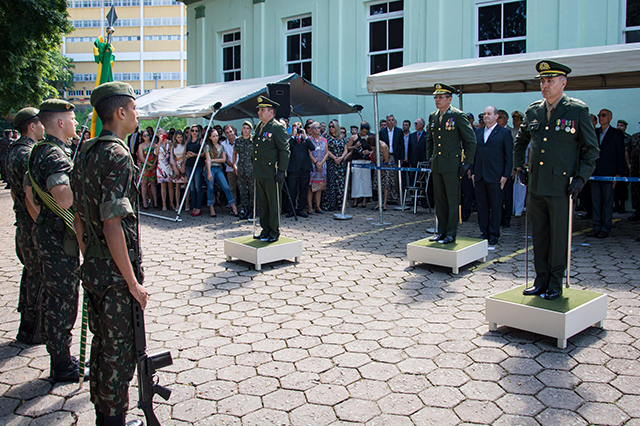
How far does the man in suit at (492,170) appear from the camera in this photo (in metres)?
8.13

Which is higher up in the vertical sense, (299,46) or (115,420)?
(299,46)

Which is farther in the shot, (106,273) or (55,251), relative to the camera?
(55,251)

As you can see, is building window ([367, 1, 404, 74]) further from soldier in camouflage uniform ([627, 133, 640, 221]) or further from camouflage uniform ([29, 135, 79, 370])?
camouflage uniform ([29, 135, 79, 370])

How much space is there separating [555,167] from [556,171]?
0.04 meters

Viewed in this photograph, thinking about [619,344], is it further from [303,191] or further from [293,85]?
[293,85]

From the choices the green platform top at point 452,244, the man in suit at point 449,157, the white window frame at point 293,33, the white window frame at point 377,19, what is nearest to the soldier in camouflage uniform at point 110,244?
the green platform top at point 452,244

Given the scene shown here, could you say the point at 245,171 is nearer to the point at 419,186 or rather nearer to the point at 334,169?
the point at 334,169

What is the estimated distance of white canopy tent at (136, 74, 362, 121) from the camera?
37.5 ft

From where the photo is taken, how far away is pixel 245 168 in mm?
11164

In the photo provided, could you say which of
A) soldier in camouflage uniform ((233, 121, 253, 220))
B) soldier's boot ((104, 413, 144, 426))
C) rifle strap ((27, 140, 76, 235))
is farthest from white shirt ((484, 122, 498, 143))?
soldier's boot ((104, 413, 144, 426))

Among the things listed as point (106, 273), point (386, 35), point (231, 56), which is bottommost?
point (106, 273)

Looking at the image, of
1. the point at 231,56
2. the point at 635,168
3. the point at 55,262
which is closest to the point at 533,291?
the point at 55,262

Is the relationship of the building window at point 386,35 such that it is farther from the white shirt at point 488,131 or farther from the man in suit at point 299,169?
the white shirt at point 488,131

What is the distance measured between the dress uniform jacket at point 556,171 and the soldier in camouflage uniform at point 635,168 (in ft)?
20.6
